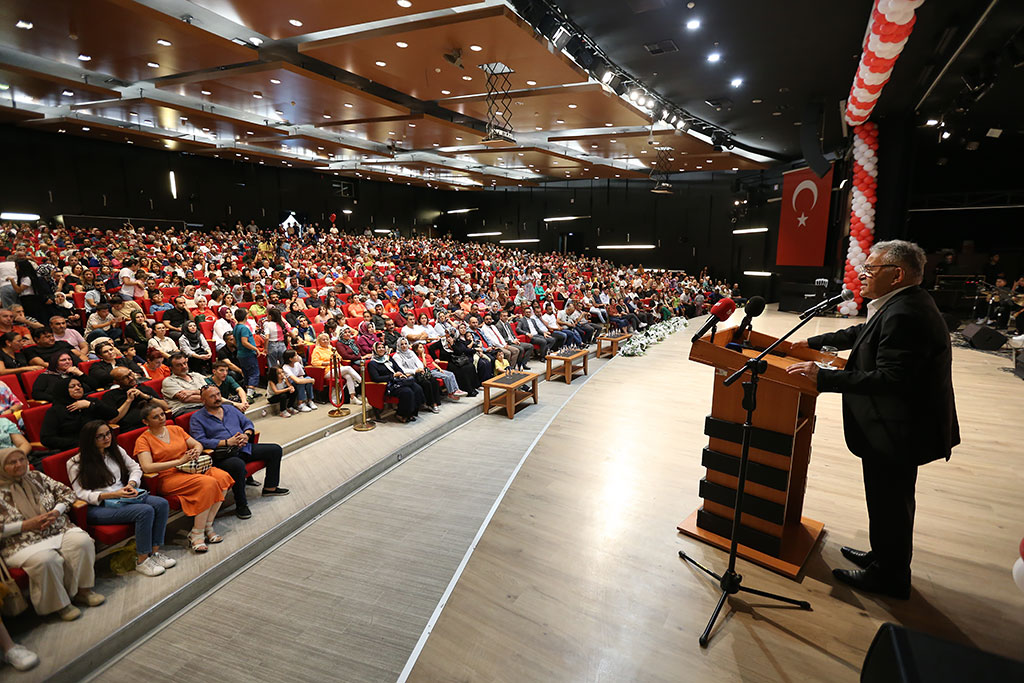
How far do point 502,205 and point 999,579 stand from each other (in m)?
25.6

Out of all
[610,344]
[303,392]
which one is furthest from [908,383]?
[610,344]

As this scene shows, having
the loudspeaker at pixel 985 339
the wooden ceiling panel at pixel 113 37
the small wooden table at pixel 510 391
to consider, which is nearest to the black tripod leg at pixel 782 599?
the small wooden table at pixel 510 391

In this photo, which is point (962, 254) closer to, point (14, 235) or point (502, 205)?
point (502, 205)

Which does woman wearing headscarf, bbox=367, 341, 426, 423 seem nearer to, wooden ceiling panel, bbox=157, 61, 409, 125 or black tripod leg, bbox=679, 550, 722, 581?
black tripod leg, bbox=679, 550, 722, 581

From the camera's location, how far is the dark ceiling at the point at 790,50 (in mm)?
5633

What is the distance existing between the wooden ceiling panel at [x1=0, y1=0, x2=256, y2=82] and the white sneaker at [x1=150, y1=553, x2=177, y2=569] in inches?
211

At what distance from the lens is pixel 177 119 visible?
422 inches

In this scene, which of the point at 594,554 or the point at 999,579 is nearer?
the point at 999,579

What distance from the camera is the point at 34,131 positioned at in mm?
13102

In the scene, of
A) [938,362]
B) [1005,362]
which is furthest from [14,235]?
[1005,362]

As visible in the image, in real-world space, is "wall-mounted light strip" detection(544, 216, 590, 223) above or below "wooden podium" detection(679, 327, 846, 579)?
above

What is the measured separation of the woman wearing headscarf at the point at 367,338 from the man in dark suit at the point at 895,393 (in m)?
5.22

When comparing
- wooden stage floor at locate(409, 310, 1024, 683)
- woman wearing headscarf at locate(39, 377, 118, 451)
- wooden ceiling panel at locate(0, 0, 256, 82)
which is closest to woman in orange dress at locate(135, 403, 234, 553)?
woman wearing headscarf at locate(39, 377, 118, 451)

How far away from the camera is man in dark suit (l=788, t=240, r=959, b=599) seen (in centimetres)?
199
